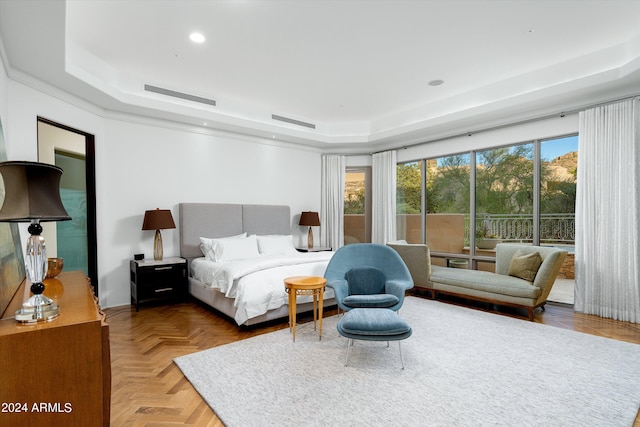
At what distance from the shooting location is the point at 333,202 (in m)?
6.75

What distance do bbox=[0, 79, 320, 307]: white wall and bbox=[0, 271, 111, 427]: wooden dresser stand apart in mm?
2625

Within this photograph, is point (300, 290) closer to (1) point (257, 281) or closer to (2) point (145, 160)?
(1) point (257, 281)

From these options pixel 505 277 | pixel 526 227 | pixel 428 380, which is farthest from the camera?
pixel 526 227

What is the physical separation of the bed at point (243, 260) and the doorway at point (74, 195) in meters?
1.14

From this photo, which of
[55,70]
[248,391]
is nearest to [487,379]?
[248,391]

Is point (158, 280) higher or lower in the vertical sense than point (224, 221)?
lower

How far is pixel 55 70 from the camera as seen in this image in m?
3.12

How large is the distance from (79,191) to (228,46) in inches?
106

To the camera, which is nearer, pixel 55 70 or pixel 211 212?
pixel 55 70

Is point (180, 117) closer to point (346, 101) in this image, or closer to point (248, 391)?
point (346, 101)

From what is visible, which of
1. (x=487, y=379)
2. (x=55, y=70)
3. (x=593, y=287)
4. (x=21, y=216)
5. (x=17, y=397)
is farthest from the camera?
(x=593, y=287)

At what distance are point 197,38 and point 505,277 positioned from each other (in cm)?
472

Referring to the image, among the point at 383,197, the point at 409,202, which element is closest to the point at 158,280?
the point at 383,197

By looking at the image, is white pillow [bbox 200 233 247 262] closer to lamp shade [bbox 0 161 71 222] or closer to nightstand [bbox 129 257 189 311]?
nightstand [bbox 129 257 189 311]
